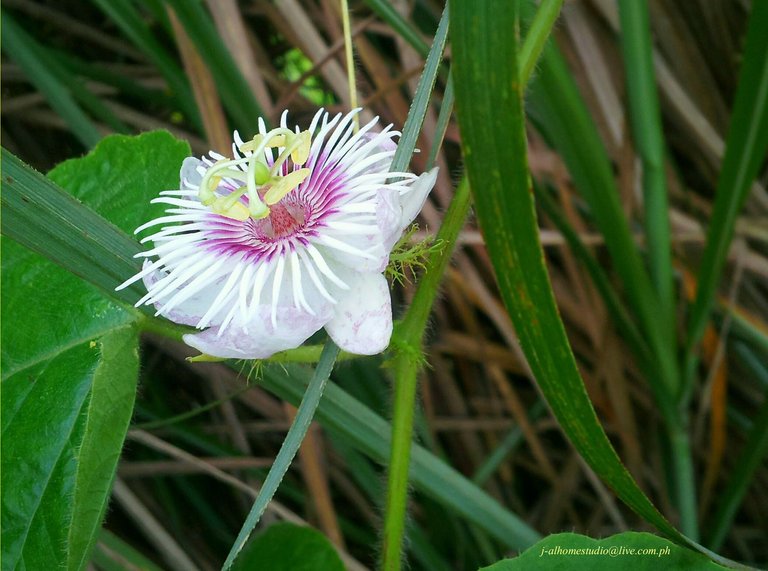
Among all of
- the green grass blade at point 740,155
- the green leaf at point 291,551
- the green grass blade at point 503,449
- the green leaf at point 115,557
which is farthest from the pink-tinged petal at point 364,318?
the green grass blade at point 503,449

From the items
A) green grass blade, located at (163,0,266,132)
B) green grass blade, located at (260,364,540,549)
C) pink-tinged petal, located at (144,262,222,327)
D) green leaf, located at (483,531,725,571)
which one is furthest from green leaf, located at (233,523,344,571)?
green grass blade, located at (163,0,266,132)

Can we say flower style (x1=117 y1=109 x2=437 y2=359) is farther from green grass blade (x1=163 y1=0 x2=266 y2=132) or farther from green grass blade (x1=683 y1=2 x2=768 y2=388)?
green grass blade (x1=683 y1=2 x2=768 y2=388)

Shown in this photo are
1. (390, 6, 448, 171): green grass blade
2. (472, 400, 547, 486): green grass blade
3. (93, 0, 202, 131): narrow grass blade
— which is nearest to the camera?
(390, 6, 448, 171): green grass blade

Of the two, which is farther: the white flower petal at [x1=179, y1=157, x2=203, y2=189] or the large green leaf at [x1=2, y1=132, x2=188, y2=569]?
the white flower petal at [x1=179, y1=157, x2=203, y2=189]

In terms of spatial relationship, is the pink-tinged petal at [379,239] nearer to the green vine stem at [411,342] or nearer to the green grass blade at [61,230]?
the green vine stem at [411,342]

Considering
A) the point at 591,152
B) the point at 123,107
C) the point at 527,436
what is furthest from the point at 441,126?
the point at 123,107

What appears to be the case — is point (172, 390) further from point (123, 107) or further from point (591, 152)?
point (591, 152)

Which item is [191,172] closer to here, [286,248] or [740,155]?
[286,248]
